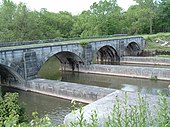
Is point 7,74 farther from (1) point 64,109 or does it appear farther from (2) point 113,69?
(2) point 113,69

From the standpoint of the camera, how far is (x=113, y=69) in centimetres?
2925

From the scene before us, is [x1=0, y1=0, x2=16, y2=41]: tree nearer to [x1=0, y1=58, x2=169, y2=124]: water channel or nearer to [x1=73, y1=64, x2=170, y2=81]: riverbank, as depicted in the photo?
[x1=0, y1=58, x2=169, y2=124]: water channel

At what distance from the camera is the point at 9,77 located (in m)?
24.5

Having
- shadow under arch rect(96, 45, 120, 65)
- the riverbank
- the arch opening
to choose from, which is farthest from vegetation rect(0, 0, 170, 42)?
the riverbank

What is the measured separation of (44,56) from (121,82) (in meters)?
9.24

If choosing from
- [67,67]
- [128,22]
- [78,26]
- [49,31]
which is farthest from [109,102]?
[128,22]

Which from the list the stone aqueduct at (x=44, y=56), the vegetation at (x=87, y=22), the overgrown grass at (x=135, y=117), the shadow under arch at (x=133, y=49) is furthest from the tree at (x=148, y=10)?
the overgrown grass at (x=135, y=117)

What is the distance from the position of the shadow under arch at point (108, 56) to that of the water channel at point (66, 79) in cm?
953

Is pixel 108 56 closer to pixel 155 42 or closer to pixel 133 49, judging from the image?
pixel 133 49

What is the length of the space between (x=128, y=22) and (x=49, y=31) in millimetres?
25143

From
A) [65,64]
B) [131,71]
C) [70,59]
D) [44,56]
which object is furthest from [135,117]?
[65,64]

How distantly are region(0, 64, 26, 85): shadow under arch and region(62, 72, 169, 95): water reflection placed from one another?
6965 millimetres

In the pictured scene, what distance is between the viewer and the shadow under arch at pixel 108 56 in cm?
3925

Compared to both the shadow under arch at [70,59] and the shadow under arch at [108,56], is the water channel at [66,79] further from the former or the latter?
the shadow under arch at [108,56]
